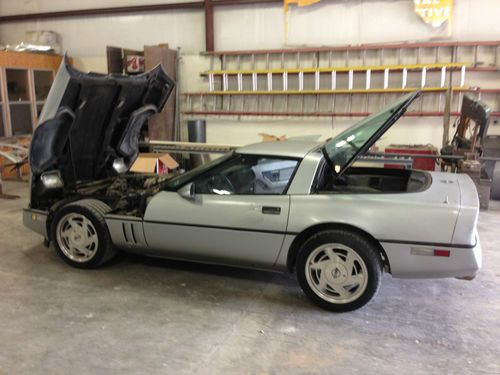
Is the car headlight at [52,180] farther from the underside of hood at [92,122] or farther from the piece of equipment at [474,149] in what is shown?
the piece of equipment at [474,149]

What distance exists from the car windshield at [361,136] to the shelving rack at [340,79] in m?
4.47

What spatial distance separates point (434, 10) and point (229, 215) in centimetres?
623

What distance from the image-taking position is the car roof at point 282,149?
11.3 feet

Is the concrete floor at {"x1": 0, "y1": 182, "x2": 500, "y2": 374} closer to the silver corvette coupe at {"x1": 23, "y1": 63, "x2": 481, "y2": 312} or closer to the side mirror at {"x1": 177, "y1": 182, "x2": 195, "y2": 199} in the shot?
the silver corvette coupe at {"x1": 23, "y1": 63, "x2": 481, "y2": 312}

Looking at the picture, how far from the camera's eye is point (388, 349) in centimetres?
277

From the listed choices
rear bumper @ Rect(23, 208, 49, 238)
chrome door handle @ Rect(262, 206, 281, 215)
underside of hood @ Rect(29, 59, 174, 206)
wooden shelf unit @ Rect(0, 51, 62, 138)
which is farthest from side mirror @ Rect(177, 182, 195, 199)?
wooden shelf unit @ Rect(0, 51, 62, 138)

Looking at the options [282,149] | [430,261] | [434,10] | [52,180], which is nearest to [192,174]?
[282,149]

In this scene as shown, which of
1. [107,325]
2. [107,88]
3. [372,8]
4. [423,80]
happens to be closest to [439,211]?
[107,325]

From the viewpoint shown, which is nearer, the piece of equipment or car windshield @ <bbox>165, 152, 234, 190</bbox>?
car windshield @ <bbox>165, 152, 234, 190</bbox>

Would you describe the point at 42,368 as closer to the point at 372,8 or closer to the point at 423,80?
the point at 423,80

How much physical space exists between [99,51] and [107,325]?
8.40m

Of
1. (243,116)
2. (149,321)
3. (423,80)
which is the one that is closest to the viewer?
(149,321)

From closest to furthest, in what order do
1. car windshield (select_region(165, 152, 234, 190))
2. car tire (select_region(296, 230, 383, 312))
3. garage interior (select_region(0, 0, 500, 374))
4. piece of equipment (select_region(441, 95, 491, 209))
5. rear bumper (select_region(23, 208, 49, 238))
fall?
garage interior (select_region(0, 0, 500, 374))
car tire (select_region(296, 230, 383, 312))
car windshield (select_region(165, 152, 234, 190))
rear bumper (select_region(23, 208, 49, 238))
piece of equipment (select_region(441, 95, 491, 209))

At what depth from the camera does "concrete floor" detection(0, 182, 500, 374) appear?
2.65 m
